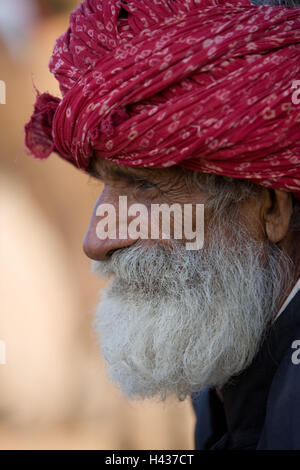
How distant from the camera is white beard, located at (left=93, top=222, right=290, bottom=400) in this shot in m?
1.41

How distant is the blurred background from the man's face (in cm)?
226

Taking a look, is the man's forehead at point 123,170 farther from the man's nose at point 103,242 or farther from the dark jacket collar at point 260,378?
the dark jacket collar at point 260,378

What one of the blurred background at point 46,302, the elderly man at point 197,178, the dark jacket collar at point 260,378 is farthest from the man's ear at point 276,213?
the blurred background at point 46,302

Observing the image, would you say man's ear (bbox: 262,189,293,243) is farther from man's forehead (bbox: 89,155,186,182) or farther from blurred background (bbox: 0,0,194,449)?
blurred background (bbox: 0,0,194,449)

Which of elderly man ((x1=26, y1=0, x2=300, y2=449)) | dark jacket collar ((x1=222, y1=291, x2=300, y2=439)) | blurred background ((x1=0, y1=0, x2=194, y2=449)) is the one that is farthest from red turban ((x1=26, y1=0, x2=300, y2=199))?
blurred background ((x1=0, y1=0, x2=194, y2=449))

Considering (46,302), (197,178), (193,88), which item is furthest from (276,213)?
(46,302)

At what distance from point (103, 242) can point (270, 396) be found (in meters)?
0.60

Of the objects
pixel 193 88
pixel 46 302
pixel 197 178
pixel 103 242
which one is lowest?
pixel 46 302

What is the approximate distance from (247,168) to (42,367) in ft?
9.32

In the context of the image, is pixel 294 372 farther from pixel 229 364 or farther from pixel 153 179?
pixel 153 179

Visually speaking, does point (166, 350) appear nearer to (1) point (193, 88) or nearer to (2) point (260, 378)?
(2) point (260, 378)

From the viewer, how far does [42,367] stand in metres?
3.68

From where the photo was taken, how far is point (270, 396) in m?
1.32

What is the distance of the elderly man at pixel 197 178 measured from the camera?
121cm
